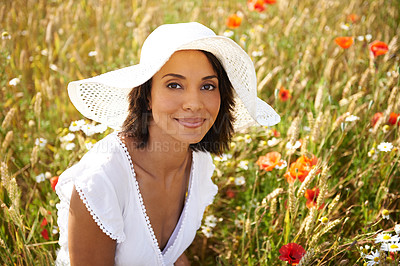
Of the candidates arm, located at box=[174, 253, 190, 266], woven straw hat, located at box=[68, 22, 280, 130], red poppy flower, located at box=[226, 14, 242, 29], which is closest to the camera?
woven straw hat, located at box=[68, 22, 280, 130]

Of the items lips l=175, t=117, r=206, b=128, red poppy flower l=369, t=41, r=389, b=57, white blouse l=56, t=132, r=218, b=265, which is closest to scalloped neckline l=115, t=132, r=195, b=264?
white blouse l=56, t=132, r=218, b=265

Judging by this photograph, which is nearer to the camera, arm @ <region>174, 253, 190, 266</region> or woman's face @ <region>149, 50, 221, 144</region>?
woman's face @ <region>149, 50, 221, 144</region>

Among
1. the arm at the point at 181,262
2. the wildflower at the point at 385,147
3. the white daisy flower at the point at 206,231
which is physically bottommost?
the arm at the point at 181,262

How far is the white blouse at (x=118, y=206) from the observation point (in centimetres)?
147

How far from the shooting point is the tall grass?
6.02ft

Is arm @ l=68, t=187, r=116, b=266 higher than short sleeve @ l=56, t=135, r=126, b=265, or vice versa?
short sleeve @ l=56, t=135, r=126, b=265

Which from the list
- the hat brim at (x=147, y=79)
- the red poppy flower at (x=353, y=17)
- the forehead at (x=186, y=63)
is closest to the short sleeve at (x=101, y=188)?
the hat brim at (x=147, y=79)

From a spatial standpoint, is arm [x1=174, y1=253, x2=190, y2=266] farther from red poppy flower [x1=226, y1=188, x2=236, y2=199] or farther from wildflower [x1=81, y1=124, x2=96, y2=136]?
wildflower [x1=81, y1=124, x2=96, y2=136]

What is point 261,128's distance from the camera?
103 inches

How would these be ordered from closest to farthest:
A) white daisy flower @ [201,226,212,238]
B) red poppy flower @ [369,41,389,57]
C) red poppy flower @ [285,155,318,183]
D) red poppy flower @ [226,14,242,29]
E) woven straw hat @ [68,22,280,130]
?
woven straw hat @ [68,22,280,130] < red poppy flower @ [285,155,318,183] < white daisy flower @ [201,226,212,238] < red poppy flower @ [369,41,389,57] < red poppy flower @ [226,14,242,29]

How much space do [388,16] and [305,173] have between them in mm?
2579

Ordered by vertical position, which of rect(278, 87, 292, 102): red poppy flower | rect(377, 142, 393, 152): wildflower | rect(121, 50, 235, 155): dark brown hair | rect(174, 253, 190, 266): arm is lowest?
rect(174, 253, 190, 266): arm

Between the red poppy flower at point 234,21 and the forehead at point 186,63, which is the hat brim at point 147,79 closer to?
the forehead at point 186,63

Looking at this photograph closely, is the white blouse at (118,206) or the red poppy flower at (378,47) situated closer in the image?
the white blouse at (118,206)
